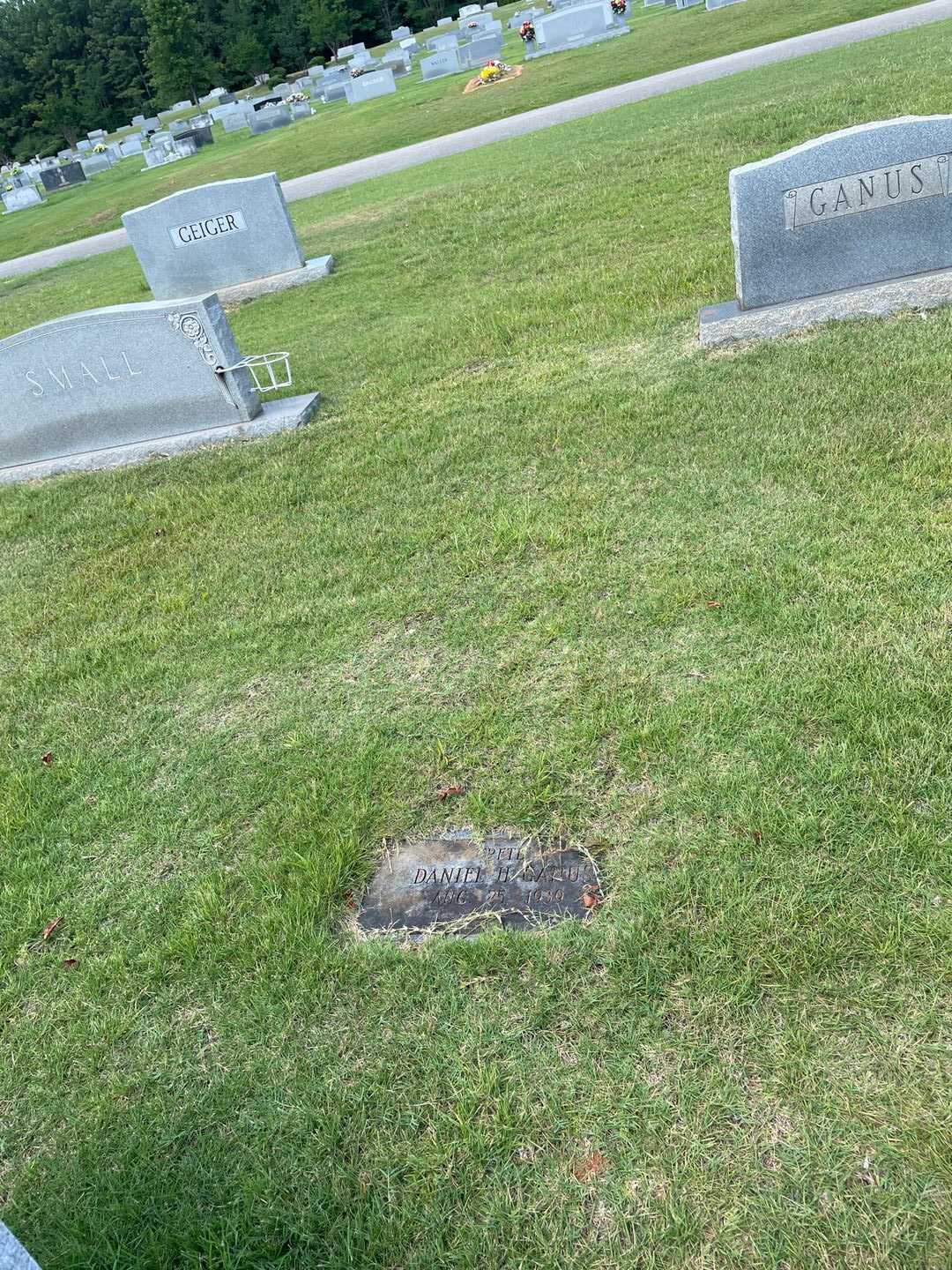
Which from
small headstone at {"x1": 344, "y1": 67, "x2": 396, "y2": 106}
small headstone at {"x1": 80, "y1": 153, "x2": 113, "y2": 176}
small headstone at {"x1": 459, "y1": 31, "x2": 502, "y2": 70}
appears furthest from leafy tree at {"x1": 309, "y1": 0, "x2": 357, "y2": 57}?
small headstone at {"x1": 459, "y1": 31, "x2": 502, "y2": 70}

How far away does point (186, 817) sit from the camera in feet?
10.8

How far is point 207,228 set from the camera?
11023mm

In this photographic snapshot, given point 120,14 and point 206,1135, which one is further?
point 120,14

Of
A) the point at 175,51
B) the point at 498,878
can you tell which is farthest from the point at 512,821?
the point at 175,51

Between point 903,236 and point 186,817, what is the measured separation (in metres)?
5.63

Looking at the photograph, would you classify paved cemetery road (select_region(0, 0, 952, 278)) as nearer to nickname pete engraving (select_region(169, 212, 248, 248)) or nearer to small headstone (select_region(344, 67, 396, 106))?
nickname pete engraving (select_region(169, 212, 248, 248))

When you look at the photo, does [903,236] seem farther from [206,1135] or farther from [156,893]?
[206,1135]

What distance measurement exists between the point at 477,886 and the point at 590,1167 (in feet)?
2.94

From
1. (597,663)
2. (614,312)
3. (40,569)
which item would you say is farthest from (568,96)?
(597,663)

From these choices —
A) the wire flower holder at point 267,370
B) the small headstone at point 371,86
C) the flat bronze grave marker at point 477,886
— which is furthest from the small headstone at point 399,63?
the flat bronze grave marker at point 477,886

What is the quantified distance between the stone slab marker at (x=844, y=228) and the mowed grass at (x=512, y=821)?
38 centimetres

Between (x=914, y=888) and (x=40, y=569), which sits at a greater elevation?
(x=40, y=569)

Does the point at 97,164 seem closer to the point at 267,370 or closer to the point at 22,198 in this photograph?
the point at 22,198

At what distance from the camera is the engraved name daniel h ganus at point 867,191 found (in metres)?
5.47
